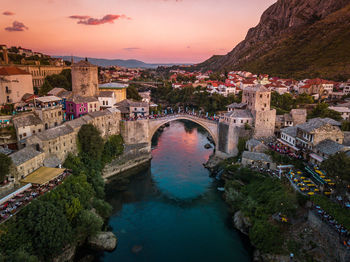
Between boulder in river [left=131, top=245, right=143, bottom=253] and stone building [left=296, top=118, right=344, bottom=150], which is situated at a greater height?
stone building [left=296, top=118, right=344, bottom=150]

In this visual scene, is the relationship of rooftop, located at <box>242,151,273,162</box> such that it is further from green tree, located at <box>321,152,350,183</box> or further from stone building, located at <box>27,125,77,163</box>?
Answer: stone building, located at <box>27,125,77,163</box>

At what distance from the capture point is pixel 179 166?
2834 cm

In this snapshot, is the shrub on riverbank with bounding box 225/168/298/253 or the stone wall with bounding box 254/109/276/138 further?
the stone wall with bounding box 254/109/276/138

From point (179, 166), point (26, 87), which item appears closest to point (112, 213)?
point (179, 166)

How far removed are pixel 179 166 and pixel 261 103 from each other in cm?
1129

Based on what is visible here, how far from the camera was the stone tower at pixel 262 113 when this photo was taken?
2672cm

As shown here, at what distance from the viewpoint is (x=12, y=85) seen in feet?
87.2

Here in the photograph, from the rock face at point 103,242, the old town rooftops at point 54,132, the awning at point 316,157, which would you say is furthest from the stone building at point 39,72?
the awning at point 316,157

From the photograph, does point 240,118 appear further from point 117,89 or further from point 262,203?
point 117,89

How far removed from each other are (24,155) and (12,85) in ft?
41.7

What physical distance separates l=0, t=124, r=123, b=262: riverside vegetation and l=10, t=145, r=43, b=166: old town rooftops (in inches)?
116

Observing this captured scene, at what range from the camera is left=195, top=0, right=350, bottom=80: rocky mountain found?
56.5m

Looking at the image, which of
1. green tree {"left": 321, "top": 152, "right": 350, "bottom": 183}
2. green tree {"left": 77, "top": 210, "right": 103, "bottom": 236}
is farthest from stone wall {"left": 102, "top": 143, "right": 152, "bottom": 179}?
green tree {"left": 321, "top": 152, "right": 350, "bottom": 183}

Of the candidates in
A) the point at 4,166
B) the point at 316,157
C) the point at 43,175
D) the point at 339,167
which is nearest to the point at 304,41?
the point at 316,157
